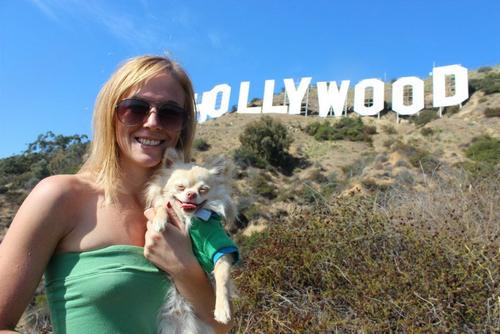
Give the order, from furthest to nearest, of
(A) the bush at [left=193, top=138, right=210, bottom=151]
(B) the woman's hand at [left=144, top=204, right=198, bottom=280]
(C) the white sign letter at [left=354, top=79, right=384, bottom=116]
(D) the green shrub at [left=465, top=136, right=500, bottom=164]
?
(C) the white sign letter at [left=354, top=79, right=384, bottom=116], (A) the bush at [left=193, top=138, right=210, bottom=151], (D) the green shrub at [left=465, top=136, right=500, bottom=164], (B) the woman's hand at [left=144, top=204, right=198, bottom=280]

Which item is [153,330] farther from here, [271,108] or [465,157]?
[271,108]

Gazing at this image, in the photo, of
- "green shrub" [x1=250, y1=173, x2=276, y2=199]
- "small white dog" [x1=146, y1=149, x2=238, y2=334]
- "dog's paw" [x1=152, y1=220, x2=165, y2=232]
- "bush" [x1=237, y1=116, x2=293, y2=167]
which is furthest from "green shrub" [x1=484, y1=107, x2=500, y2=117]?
"dog's paw" [x1=152, y1=220, x2=165, y2=232]

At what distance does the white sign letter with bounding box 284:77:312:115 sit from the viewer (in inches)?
2073

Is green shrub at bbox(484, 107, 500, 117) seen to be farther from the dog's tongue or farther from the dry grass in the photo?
the dog's tongue

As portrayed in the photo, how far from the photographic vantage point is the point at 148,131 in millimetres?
2316

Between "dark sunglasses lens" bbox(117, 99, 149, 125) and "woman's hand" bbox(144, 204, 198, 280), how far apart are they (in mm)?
481

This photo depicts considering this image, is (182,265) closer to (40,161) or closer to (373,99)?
(40,161)

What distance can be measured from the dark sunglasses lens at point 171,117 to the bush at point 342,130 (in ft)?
137

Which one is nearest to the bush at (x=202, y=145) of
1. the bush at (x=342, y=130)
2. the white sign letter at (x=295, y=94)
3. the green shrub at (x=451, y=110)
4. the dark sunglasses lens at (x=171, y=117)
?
the bush at (x=342, y=130)

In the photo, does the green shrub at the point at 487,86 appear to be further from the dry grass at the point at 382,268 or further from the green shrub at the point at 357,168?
the dry grass at the point at 382,268

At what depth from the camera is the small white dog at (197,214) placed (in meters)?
2.23

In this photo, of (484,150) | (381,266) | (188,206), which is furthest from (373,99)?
(188,206)

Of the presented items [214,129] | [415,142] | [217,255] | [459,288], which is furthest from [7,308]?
[214,129]

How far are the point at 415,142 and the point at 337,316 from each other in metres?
34.4
